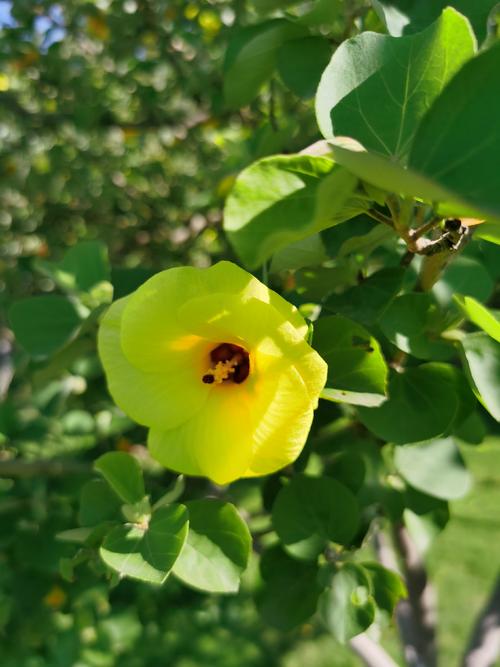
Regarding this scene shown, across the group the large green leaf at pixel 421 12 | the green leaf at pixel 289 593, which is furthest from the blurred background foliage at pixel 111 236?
the green leaf at pixel 289 593

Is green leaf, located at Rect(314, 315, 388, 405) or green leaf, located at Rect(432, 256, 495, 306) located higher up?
green leaf, located at Rect(314, 315, 388, 405)

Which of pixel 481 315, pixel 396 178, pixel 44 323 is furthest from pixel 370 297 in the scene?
pixel 44 323

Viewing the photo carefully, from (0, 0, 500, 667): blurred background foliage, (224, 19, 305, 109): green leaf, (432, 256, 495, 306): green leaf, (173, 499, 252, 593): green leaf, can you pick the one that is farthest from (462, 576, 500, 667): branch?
(224, 19, 305, 109): green leaf

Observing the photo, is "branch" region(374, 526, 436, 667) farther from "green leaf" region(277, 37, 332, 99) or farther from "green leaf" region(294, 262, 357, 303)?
"green leaf" region(277, 37, 332, 99)

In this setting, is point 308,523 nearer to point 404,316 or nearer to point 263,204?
point 404,316

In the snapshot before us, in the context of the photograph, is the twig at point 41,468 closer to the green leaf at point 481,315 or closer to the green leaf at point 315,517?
the green leaf at point 315,517

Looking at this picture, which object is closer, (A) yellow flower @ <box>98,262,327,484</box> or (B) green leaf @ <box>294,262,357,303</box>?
(A) yellow flower @ <box>98,262,327,484</box>

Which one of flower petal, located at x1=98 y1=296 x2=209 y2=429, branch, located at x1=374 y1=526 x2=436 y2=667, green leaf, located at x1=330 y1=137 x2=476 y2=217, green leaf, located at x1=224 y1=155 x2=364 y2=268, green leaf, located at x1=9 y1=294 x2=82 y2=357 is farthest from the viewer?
branch, located at x1=374 y1=526 x2=436 y2=667
